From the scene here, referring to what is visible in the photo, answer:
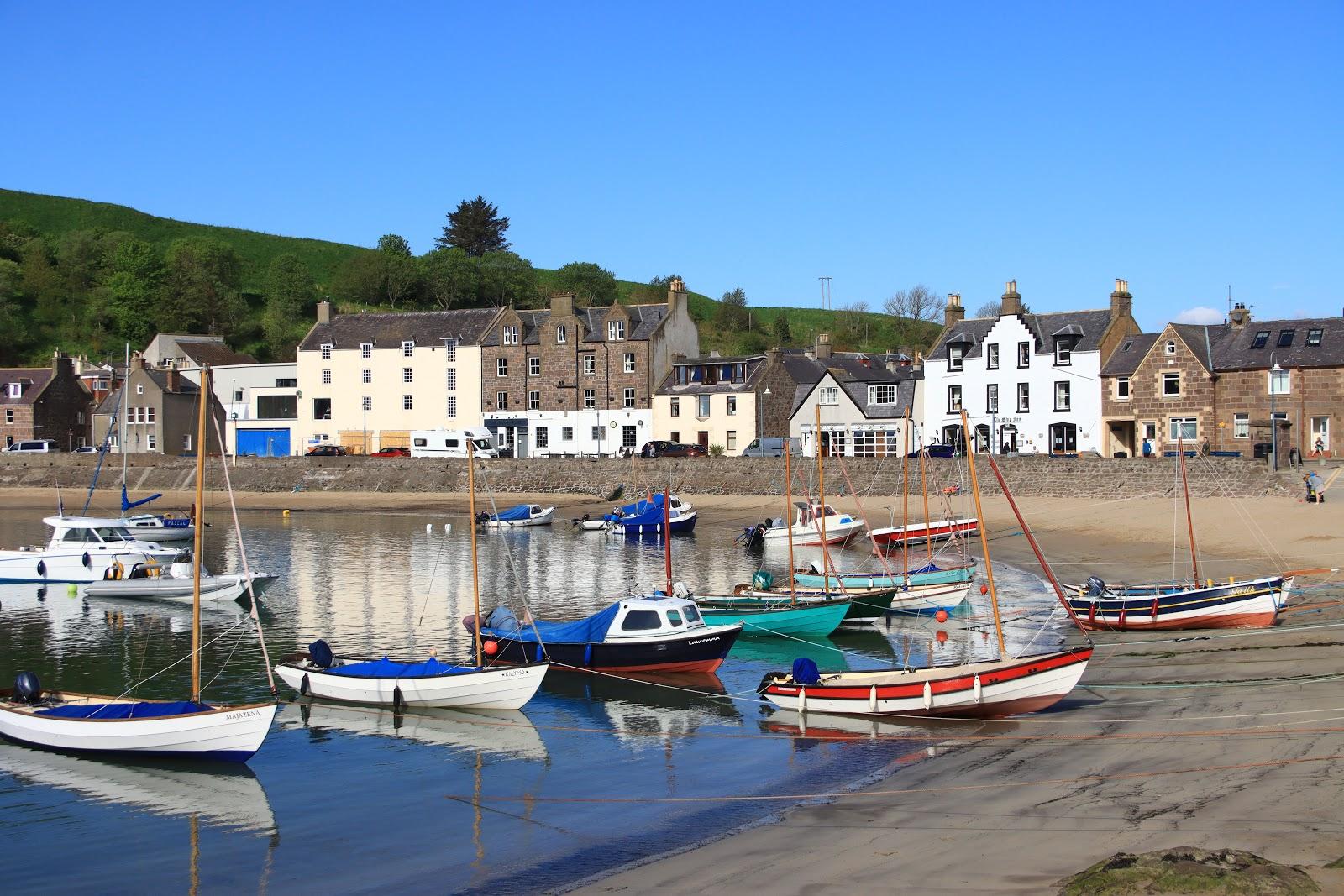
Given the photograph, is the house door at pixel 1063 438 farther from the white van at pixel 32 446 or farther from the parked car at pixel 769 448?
the white van at pixel 32 446

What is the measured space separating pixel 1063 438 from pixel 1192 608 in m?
42.8

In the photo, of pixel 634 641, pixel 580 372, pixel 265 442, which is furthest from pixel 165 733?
pixel 265 442

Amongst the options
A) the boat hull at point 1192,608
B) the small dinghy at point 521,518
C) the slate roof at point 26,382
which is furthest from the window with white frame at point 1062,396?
the slate roof at point 26,382

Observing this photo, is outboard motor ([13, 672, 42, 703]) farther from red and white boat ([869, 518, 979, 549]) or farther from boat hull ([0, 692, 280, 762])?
red and white boat ([869, 518, 979, 549])

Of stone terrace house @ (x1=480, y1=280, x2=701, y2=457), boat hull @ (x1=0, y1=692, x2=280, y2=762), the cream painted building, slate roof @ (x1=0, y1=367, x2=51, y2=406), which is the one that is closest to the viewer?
boat hull @ (x1=0, y1=692, x2=280, y2=762)

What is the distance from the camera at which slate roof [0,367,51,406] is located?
101188mm

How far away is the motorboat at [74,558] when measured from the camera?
4456 cm

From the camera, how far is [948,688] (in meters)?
23.4

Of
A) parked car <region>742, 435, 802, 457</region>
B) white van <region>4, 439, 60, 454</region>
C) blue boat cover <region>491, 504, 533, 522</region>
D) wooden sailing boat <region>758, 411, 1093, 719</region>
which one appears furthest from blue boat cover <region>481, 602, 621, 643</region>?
white van <region>4, 439, 60, 454</region>

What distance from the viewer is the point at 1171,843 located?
14609 mm

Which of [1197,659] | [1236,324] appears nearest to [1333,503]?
[1236,324]

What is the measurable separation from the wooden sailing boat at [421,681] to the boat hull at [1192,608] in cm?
1507

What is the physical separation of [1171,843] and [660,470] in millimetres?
63822

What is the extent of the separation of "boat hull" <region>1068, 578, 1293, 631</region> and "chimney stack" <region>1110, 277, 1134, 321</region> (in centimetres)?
4253
